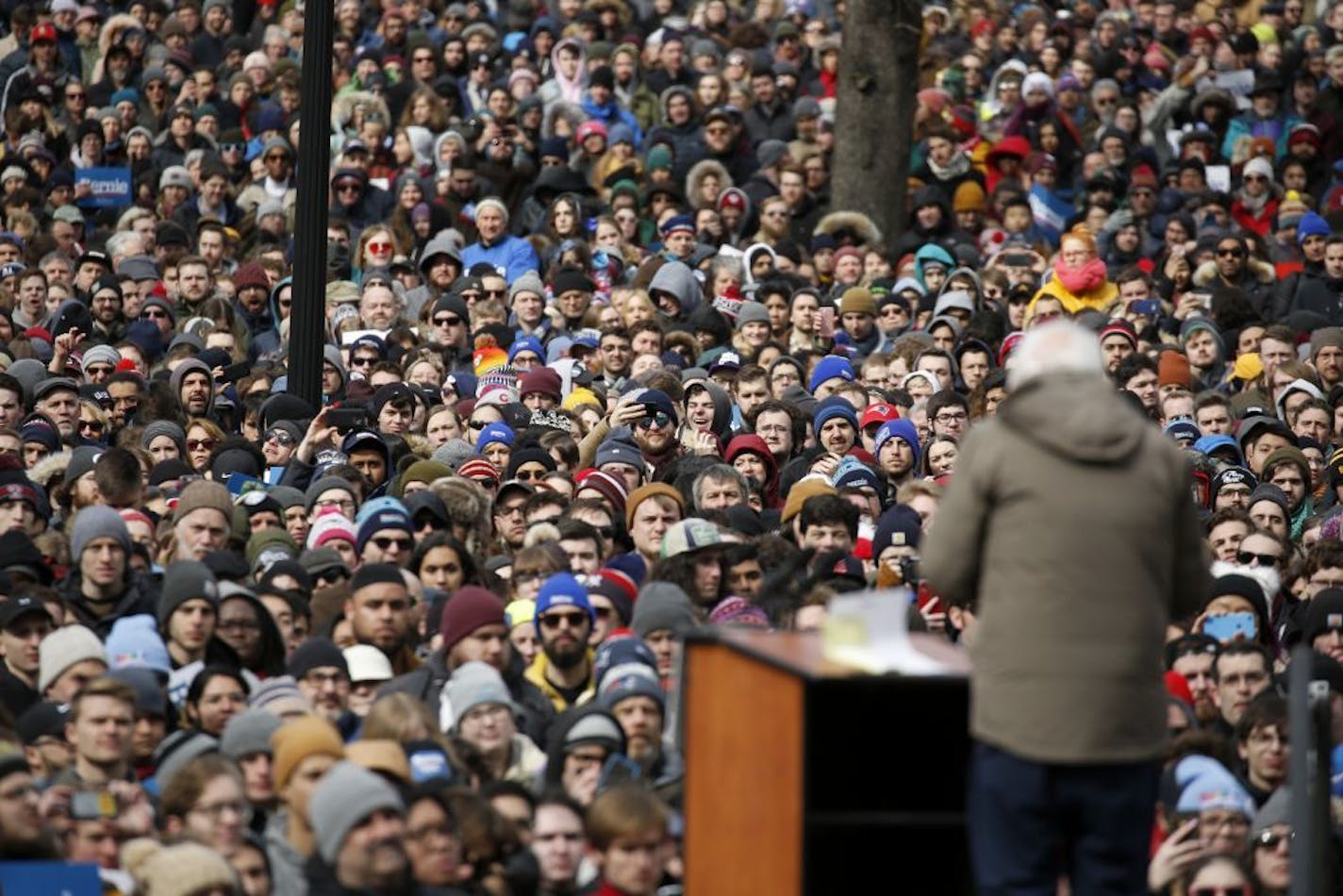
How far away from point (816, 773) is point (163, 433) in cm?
877

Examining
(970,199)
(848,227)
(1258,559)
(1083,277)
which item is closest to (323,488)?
(1258,559)

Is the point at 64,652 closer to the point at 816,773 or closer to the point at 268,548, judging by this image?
the point at 268,548

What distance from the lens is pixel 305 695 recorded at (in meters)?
10.5

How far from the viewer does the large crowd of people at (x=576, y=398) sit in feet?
29.9

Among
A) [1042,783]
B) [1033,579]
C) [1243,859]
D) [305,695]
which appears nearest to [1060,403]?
[1033,579]

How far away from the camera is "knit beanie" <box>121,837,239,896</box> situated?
836cm

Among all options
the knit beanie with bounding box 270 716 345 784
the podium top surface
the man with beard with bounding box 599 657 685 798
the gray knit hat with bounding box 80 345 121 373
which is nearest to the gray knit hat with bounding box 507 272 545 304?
the gray knit hat with bounding box 80 345 121 373

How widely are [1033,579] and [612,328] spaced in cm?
1119

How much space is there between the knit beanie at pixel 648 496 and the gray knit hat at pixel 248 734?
4.01 m

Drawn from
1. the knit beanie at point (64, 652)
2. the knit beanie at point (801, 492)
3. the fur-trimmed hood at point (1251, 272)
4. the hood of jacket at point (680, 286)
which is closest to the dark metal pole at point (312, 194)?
the knit beanie at point (801, 492)

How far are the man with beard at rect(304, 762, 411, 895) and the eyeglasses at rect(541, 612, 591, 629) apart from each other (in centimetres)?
266

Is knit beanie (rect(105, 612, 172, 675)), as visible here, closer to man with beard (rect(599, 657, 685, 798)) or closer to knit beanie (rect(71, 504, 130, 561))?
knit beanie (rect(71, 504, 130, 561))

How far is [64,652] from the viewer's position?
10.7 meters

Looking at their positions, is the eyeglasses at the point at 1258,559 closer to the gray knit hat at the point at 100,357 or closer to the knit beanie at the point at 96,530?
the knit beanie at the point at 96,530
